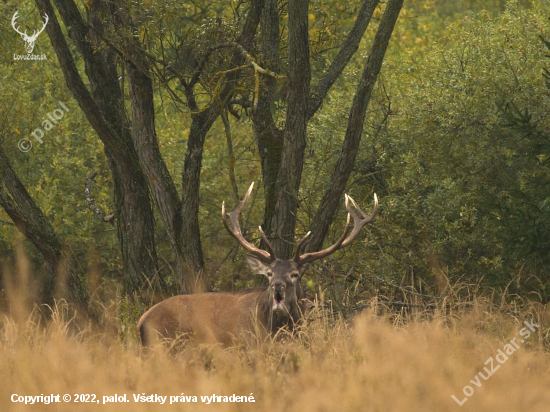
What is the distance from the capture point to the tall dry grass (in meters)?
5.45

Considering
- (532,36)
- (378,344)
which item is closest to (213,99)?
(378,344)

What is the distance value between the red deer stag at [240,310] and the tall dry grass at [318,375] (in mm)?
950

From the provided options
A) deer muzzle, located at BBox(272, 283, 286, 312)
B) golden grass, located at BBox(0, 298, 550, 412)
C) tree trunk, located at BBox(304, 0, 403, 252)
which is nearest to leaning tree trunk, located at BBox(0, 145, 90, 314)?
tree trunk, located at BBox(304, 0, 403, 252)

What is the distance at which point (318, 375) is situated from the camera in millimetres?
5980

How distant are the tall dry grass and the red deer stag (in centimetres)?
95

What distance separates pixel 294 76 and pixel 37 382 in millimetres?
4816

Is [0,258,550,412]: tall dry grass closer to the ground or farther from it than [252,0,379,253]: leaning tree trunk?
closer to the ground

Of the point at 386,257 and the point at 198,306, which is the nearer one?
the point at 198,306

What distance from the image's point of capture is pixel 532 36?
42.1 feet

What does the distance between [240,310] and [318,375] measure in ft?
9.23

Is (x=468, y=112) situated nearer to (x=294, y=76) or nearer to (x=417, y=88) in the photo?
(x=417, y=88)

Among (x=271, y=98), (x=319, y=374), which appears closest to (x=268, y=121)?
(x=271, y=98)

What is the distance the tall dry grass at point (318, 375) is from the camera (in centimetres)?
545

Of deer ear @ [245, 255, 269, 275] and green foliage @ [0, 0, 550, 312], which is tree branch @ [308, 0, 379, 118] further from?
deer ear @ [245, 255, 269, 275]
